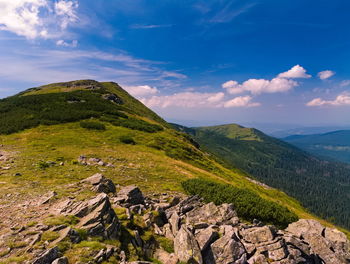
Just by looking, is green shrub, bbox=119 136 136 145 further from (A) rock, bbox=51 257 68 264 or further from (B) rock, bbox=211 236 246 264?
(A) rock, bbox=51 257 68 264

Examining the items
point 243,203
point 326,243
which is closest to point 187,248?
point 326,243

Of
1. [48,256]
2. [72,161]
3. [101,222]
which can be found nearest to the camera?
[48,256]

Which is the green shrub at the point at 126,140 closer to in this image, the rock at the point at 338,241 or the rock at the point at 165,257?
the rock at the point at 165,257

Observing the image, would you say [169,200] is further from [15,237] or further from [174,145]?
[174,145]

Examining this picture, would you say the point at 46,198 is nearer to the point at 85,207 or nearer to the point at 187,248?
the point at 85,207

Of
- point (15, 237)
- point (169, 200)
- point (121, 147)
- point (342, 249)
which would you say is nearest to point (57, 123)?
point (121, 147)

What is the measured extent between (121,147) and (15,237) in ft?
108

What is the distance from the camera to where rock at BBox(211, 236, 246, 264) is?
12930 mm

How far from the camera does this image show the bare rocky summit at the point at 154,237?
10.0 meters

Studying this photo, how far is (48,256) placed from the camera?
8672 millimetres

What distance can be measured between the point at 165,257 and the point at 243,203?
690 inches

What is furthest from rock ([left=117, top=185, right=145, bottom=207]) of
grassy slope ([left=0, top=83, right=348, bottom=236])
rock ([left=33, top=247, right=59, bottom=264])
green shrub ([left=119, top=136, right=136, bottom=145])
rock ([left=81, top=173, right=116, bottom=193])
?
green shrub ([left=119, top=136, right=136, bottom=145])

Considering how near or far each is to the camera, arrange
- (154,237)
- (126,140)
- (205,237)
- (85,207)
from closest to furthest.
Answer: (85,207), (205,237), (154,237), (126,140)

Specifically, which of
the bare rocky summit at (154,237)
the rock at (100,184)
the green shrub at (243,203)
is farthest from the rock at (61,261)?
the green shrub at (243,203)
